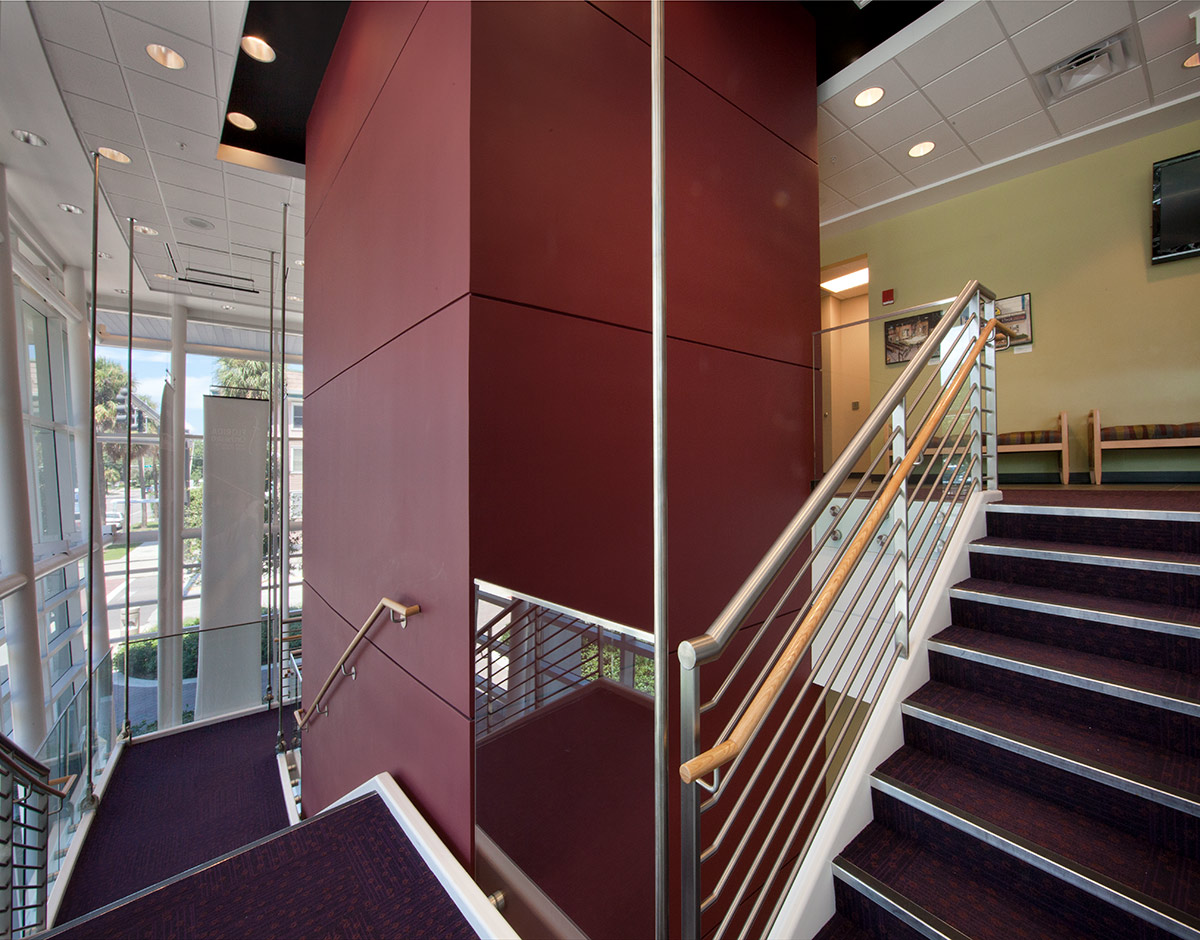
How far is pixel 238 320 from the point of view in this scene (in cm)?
653

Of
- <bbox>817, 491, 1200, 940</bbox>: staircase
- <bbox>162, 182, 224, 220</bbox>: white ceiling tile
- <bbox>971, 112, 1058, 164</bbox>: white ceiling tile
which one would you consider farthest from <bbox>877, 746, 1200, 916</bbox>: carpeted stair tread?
<bbox>162, 182, 224, 220</bbox>: white ceiling tile

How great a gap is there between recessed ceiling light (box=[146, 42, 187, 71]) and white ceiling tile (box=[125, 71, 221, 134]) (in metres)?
0.18

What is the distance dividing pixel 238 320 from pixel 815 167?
669cm

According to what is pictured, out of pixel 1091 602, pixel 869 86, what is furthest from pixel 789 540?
pixel 869 86

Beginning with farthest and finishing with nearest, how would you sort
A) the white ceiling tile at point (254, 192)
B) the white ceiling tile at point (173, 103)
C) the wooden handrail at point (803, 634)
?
the white ceiling tile at point (254, 192)
the white ceiling tile at point (173, 103)
the wooden handrail at point (803, 634)

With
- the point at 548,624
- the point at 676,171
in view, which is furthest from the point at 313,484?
the point at 676,171

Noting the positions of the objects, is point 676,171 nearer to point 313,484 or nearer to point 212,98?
point 313,484

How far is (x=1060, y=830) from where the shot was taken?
4.53ft

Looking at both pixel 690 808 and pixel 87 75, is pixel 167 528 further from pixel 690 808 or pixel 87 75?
pixel 690 808

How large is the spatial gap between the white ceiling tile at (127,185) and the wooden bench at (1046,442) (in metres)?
7.22

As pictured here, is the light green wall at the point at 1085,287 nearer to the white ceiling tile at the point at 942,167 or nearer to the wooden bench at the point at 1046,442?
the wooden bench at the point at 1046,442

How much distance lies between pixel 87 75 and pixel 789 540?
4519 mm

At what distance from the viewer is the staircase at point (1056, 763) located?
1256 millimetres

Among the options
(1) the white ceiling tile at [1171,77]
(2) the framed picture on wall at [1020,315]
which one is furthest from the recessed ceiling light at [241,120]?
(2) the framed picture on wall at [1020,315]
